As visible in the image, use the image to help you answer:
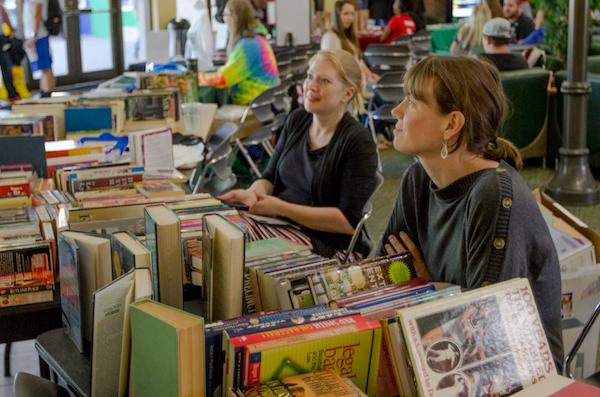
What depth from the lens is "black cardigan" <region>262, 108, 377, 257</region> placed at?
3547 mm

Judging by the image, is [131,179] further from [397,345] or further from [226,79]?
[226,79]

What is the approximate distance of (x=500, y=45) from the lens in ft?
25.2

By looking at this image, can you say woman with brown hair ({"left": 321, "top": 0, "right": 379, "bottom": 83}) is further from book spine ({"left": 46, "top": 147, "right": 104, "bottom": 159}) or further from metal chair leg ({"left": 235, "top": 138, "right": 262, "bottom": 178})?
book spine ({"left": 46, "top": 147, "right": 104, "bottom": 159})

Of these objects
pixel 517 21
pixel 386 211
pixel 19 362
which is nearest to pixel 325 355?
pixel 19 362

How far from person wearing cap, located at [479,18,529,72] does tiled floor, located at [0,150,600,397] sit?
0.86 metres

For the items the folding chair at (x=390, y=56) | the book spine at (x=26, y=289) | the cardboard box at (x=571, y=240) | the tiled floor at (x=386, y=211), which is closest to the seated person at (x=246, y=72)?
the tiled floor at (x=386, y=211)

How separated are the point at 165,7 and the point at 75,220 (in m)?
8.46

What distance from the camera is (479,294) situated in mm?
1609

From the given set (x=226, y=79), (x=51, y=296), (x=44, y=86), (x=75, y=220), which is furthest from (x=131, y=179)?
(x=44, y=86)

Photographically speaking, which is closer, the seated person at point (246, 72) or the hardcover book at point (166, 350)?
the hardcover book at point (166, 350)

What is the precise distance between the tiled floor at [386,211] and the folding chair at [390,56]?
877 mm

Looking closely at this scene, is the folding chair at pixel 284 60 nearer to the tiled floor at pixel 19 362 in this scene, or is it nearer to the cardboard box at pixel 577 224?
the tiled floor at pixel 19 362

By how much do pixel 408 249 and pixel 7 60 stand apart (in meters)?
7.08

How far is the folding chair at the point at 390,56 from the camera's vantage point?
8880 millimetres
